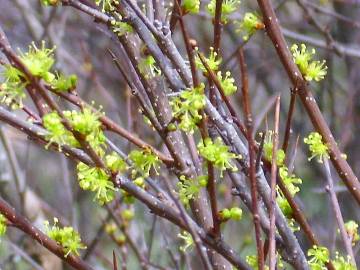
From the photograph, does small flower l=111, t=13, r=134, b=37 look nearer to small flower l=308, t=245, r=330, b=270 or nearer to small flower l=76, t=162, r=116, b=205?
small flower l=76, t=162, r=116, b=205

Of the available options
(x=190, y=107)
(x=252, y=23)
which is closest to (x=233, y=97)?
(x=252, y=23)

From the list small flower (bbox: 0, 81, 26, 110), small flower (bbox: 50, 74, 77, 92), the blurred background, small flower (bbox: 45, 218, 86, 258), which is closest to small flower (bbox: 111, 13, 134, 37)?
small flower (bbox: 50, 74, 77, 92)

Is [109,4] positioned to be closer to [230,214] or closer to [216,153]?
[216,153]

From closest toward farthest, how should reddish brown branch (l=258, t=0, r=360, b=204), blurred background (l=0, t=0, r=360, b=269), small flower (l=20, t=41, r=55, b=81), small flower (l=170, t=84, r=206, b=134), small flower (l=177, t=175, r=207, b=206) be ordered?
1. small flower (l=20, t=41, r=55, b=81)
2. small flower (l=170, t=84, r=206, b=134)
3. small flower (l=177, t=175, r=207, b=206)
4. reddish brown branch (l=258, t=0, r=360, b=204)
5. blurred background (l=0, t=0, r=360, b=269)

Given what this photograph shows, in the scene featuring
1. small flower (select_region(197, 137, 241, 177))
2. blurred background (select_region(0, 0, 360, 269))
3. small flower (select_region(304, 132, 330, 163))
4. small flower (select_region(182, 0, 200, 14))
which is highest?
blurred background (select_region(0, 0, 360, 269))

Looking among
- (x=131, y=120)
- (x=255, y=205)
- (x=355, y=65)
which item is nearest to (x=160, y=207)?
(x=255, y=205)

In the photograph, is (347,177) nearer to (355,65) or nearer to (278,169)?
(278,169)
